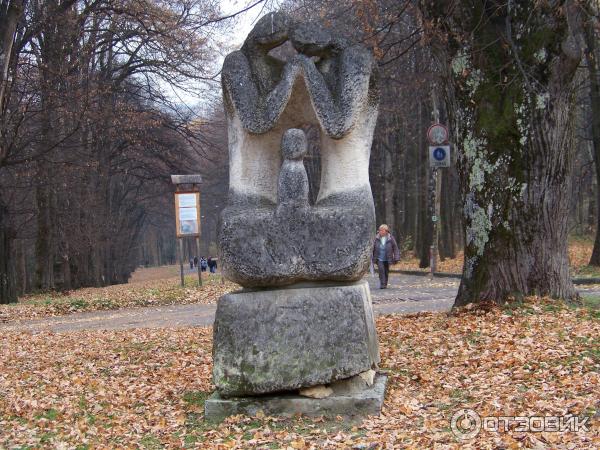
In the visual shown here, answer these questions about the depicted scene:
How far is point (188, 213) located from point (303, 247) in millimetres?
17042

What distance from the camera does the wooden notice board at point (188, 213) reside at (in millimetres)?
22922

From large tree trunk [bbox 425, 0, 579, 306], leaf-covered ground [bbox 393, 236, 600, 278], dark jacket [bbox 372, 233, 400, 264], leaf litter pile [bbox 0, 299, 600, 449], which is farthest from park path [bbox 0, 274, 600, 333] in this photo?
leaf litter pile [bbox 0, 299, 600, 449]

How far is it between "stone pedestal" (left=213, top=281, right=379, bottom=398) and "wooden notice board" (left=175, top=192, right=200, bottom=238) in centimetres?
1662

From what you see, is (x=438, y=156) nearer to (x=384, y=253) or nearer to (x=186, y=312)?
(x=384, y=253)

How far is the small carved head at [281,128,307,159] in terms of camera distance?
21.6ft

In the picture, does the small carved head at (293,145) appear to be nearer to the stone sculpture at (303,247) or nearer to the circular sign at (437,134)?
the stone sculpture at (303,247)

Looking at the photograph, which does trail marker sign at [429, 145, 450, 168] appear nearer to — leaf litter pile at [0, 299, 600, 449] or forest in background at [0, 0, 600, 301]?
forest in background at [0, 0, 600, 301]

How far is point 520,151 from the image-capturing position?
946 centimetres

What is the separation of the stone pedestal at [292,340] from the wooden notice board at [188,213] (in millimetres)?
16622

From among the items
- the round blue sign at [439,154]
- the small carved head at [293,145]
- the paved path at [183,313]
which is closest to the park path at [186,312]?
the paved path at [183,313]

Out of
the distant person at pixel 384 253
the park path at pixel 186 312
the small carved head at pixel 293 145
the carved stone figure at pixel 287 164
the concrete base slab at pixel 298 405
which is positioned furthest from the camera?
the distant person at pixel 384 253

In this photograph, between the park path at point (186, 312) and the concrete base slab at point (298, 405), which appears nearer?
the concrete base slab at point (298, 405)

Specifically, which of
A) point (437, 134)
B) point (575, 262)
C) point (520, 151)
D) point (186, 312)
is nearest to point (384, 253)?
point (437, 134)

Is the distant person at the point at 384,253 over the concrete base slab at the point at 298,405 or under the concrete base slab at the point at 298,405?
over
